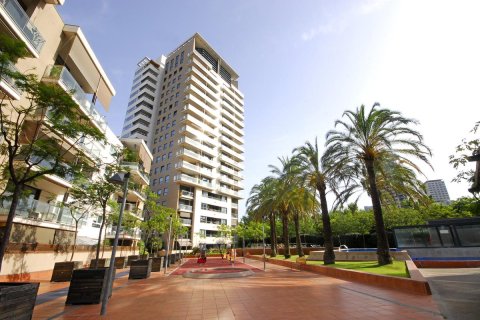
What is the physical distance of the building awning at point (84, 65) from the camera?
19.5 metres

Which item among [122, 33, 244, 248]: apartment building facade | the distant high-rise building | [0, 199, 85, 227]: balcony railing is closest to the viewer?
[0, 199, 85, 227]: balcony railing

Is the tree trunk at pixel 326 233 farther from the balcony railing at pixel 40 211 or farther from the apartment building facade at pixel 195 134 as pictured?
the apartment building facade at pixel 195 134

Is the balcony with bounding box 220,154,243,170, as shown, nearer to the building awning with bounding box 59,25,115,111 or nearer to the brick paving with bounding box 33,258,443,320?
the building awning with bounding box 59,25,115,111

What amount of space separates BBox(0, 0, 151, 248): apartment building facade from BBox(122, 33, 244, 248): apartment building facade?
26906 millimetres

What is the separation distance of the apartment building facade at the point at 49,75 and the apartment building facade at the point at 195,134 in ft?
88.3

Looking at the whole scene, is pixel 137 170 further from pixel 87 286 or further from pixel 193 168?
pixel 87 286

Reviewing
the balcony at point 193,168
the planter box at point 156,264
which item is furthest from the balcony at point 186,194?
the planter box at point 156,264

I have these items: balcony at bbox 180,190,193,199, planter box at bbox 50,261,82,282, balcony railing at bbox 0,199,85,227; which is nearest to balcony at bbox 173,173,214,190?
balcony at bbox 180,190,193,199

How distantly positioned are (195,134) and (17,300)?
169 feet

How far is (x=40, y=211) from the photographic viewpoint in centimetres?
1712

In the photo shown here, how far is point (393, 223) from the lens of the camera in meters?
40.4

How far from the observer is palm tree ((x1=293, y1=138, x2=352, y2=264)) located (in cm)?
1848

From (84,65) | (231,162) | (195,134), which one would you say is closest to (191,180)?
(195,134)

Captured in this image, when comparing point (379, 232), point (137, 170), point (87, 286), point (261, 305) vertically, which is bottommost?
point (261, 305)
